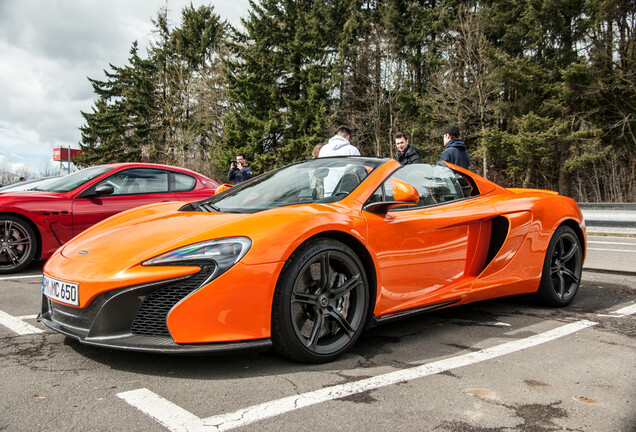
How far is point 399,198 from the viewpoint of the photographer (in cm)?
304

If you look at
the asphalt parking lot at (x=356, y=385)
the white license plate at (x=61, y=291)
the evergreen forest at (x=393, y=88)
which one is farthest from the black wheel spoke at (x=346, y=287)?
the evergreen forest at (x=393, y=88)

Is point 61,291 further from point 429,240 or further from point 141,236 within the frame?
point 429,240

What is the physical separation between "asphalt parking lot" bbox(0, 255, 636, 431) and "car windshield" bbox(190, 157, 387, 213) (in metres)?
0.96

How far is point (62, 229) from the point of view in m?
5.86

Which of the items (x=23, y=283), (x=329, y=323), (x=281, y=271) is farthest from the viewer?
(x=23, y=283)

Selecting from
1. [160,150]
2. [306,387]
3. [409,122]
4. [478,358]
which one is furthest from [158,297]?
[160,150]

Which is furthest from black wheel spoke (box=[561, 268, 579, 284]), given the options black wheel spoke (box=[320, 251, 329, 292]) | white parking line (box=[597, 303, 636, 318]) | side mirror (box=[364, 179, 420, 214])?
black wheel spoke (box=[320, 251, 329, 292])

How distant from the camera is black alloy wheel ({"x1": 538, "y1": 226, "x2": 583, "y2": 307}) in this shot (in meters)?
4.20

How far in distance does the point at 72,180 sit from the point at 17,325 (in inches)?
132

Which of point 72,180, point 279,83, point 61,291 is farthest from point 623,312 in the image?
point 279,83

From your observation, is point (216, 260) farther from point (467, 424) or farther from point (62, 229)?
point (62, 229)

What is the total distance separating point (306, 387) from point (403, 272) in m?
1.06

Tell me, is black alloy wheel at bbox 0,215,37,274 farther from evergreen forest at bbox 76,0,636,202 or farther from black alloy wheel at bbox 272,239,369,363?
evergreen forest at bbox 76,0,636,202

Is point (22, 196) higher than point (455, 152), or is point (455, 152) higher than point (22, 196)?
point (455, 152)
